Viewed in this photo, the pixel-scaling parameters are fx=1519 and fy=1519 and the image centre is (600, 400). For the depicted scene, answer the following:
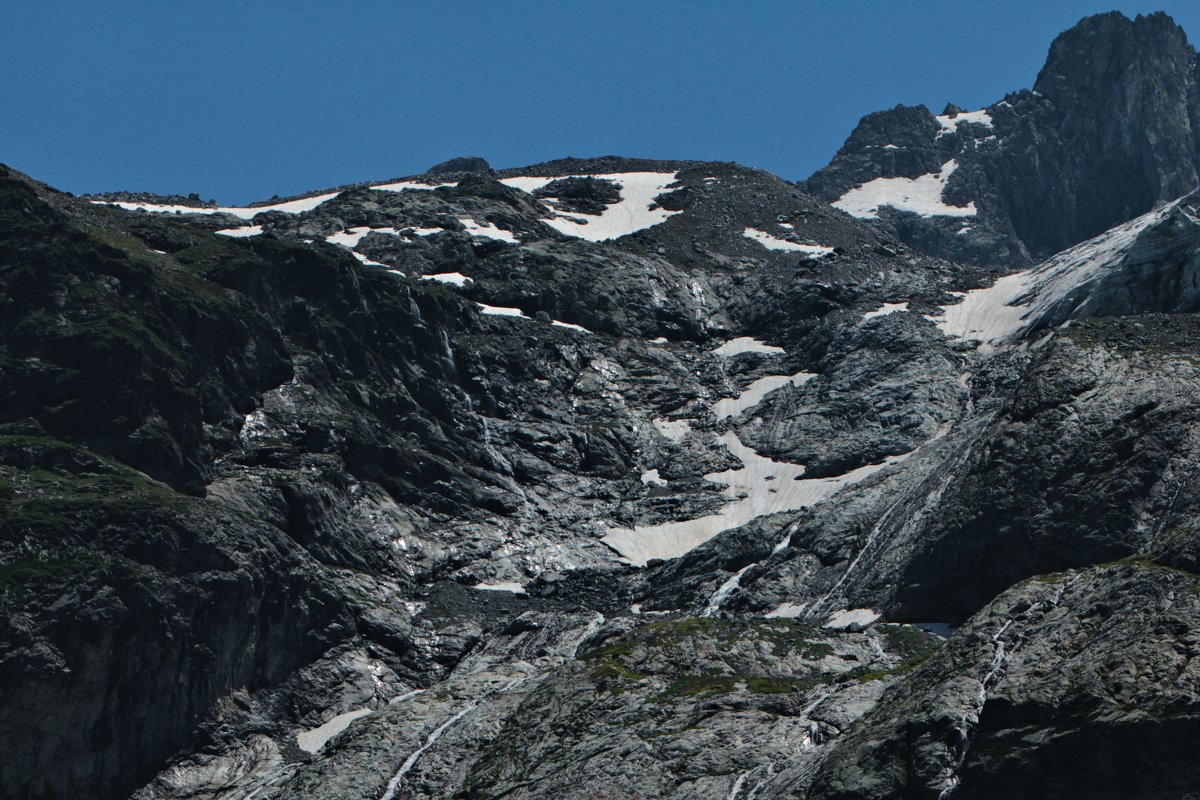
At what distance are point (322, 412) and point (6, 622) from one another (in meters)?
38.4

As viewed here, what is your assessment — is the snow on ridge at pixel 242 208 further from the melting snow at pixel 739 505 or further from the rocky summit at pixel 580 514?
the melting snow at pixel 739 505

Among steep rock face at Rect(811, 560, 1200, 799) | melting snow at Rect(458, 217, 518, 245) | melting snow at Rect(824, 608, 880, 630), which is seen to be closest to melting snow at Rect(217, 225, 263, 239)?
melting snow at Rect(458, 217, 518, 245)

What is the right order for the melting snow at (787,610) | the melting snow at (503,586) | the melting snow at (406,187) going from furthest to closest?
the melting snow at (406,187), the melting snow at (503,586), the melting snow at (787,610)

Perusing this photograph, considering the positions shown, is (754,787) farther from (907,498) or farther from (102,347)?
(102,347)

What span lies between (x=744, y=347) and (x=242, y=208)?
71.1 m

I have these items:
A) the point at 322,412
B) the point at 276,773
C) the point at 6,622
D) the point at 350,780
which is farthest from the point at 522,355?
the point at 350,780

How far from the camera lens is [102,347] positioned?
104m

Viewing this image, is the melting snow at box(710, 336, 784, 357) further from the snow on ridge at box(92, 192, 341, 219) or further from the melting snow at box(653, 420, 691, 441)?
the snow on ridge at box(92, 192, 341, 219)

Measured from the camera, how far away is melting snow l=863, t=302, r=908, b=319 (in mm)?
142250

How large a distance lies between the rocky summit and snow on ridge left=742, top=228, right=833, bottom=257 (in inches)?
188

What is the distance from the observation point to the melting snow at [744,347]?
5684 inches

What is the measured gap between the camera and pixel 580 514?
113250 millimetres

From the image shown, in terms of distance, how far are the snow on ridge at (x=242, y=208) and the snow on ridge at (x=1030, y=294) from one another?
2993 inches

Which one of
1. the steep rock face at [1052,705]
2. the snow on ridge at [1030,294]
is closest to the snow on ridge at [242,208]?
the snow on ridge at [1030,294]
